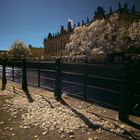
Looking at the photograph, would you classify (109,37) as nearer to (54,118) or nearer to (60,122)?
(54,118)

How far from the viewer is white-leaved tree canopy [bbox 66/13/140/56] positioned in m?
40.8

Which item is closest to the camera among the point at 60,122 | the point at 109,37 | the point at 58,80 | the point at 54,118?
the point at 60,122

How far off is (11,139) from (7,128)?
26.2 inches

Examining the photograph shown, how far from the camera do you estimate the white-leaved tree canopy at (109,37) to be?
40.8 metres

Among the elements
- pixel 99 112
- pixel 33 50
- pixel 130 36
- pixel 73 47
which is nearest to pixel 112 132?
pixel 99 112

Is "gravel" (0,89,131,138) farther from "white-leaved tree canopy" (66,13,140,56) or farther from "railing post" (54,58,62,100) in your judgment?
"white-leaved tree canopy" (66,13,140,56)

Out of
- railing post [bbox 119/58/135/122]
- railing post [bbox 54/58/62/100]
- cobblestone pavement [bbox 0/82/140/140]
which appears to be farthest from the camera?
railing post [bbox 54/58/62/100]

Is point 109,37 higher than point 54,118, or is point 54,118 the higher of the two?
point 109,37

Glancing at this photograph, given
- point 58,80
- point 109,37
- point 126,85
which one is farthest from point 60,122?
point 109,37

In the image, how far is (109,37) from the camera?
4369 centimetres

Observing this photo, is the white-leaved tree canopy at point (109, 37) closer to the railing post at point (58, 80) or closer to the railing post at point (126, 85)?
the railing post at point (58, 80)

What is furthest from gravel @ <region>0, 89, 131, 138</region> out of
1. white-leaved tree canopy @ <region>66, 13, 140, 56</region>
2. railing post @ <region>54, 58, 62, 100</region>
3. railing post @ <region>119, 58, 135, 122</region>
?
white-leaved tree canopy @ <region>66, 13, 140, 56</region>

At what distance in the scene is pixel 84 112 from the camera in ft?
20.1

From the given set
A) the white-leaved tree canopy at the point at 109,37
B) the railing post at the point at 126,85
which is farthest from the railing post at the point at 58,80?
the white-leaved tree canopy at the point at 109,37
